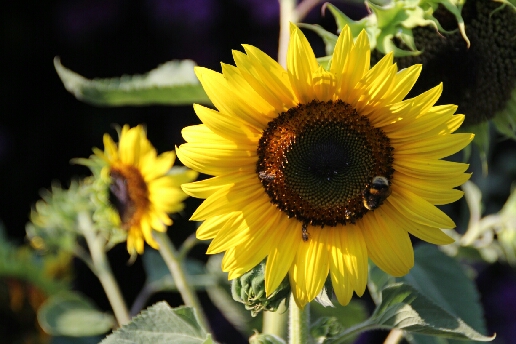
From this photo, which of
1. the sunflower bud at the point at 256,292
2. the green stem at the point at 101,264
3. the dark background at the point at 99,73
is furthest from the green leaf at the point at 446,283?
the dark background at the point at 99,73

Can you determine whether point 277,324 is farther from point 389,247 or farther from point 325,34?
point 325,34

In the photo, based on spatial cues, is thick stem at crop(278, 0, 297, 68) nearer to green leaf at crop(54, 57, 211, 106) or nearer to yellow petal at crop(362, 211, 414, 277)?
green leaf at crop(54, 57, 211, 106)

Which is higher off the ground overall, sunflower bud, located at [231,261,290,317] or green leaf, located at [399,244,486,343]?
sunflower bud, located at [231,261,290,317]

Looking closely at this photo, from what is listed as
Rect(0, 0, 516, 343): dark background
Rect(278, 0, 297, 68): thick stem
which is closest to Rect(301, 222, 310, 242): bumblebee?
Rect(278, 0, 297, 68): thick stem

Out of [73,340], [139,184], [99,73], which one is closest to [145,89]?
[139,184]

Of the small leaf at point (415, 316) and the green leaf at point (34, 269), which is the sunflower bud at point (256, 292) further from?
the green leaf at point (34, 269)
